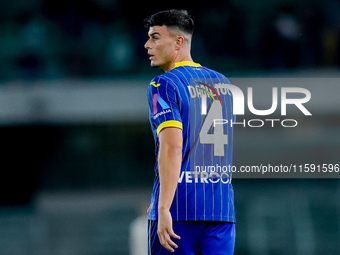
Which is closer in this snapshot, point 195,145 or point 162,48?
point 195,145

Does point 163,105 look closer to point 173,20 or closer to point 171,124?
point 171,124

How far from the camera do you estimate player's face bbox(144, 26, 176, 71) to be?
314 cm

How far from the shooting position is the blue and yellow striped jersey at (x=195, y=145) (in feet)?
9.61

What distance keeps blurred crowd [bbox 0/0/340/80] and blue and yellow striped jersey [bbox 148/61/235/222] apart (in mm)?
6650

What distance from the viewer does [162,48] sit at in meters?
3.15

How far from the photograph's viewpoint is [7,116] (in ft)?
31.2

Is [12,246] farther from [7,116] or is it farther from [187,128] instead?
[187,128]

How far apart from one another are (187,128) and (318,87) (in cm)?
667

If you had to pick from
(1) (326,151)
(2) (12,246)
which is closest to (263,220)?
(1) (326,151)

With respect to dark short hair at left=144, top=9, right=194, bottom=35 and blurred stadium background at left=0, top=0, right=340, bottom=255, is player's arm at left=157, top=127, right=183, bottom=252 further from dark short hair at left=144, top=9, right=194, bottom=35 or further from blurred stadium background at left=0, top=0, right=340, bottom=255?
blurred stadium background at left=0, top=0, right=340, bottom=255

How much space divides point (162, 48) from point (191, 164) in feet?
1.88

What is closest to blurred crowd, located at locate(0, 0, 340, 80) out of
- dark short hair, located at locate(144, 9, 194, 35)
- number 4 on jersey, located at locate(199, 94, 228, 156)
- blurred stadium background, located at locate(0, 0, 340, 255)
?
blurred stadium background, located at locate(0, 0, 340, 255)

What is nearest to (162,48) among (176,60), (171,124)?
(176,60)

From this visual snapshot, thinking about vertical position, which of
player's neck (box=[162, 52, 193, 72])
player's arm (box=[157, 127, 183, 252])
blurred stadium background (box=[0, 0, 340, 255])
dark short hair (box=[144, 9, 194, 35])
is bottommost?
player's arm (box=[157, 127, 183, 252])
